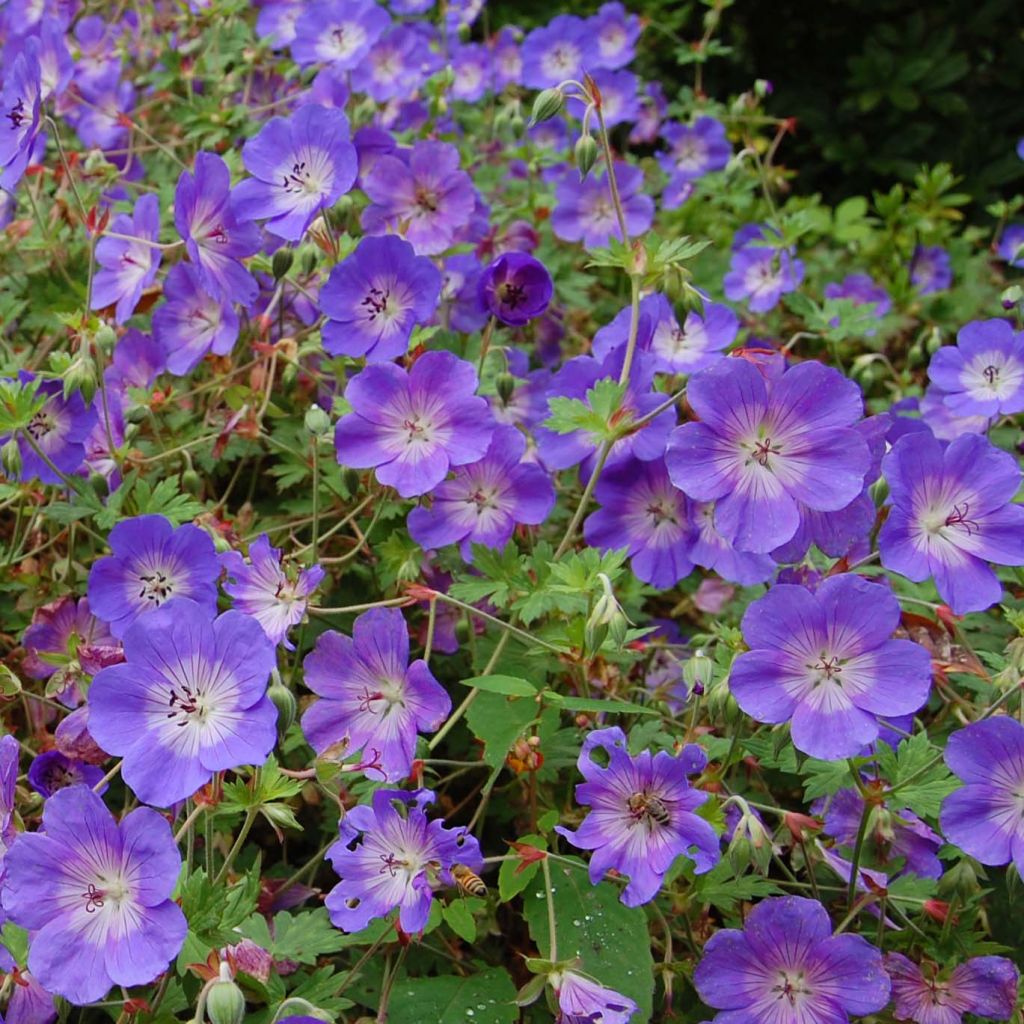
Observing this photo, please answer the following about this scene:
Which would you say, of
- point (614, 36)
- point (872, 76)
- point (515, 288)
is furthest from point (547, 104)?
point (872, 76)

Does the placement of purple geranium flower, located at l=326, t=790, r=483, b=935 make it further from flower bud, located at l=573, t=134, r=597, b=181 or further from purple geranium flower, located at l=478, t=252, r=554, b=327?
flower bud, located at l=573, t=134, r=597, b=181

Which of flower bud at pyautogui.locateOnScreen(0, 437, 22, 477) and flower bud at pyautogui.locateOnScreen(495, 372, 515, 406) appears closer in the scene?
flower bud at pyautogui.locateOnScreen(0, 437, 22, 477)

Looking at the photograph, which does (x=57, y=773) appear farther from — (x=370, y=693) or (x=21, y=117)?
(x=21, y=117)

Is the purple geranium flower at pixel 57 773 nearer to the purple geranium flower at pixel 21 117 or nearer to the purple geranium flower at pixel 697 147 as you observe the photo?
the purple geranium flower at pixel 21 117

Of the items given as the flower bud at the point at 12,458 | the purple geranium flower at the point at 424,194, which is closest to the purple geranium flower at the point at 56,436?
the flower bud at the point at 12,458

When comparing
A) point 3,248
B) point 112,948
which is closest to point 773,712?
point 112,948

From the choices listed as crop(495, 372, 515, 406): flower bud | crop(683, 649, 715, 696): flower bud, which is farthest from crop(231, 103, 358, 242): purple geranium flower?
crop(683, 649, 715, 696): flower bud

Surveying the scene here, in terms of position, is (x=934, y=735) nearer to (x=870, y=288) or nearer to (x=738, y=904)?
(x=738, y=904)
